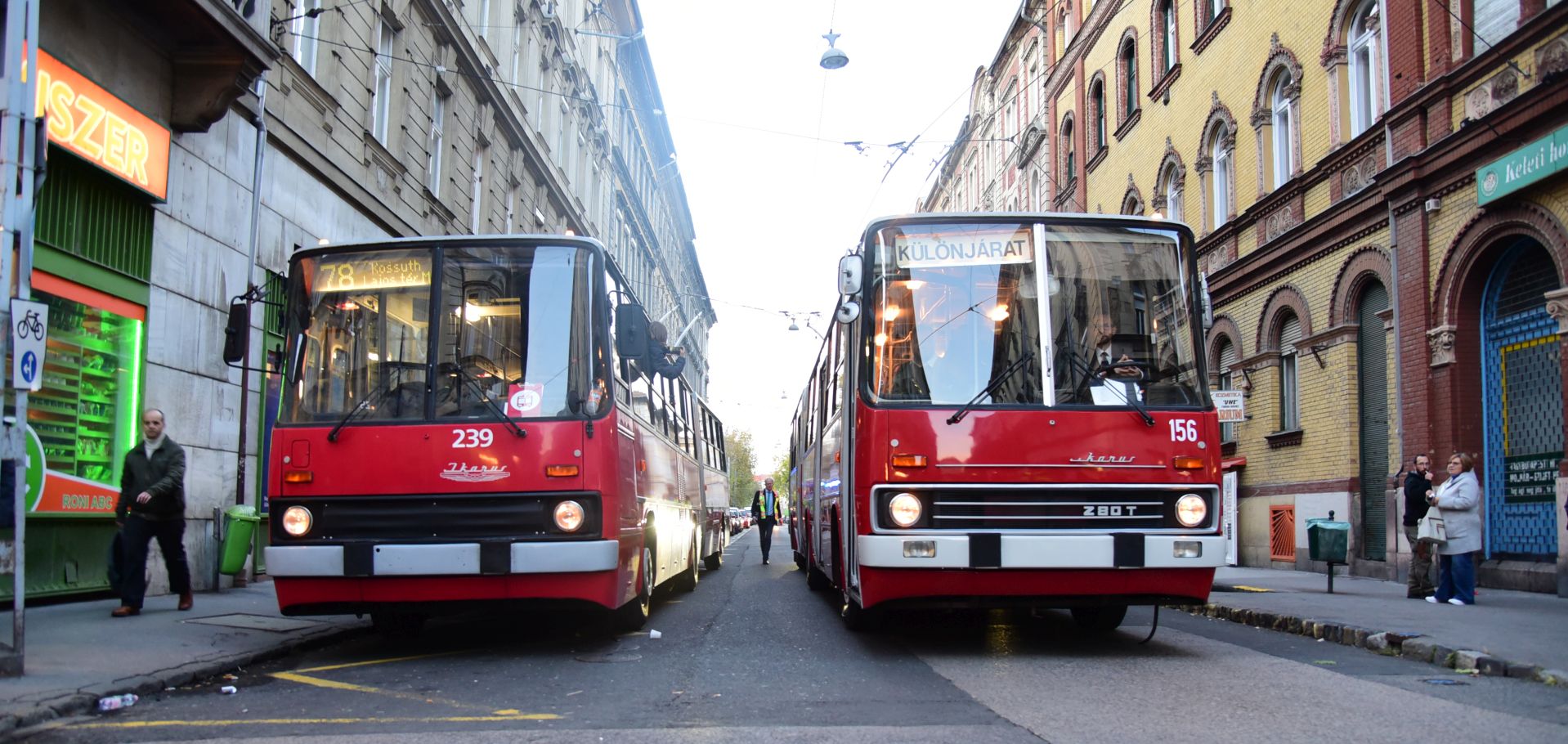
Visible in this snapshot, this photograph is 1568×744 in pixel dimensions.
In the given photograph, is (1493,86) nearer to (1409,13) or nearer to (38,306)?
(1409,13)

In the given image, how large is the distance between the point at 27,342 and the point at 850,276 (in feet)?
15.6

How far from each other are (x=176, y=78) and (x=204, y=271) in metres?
1.96

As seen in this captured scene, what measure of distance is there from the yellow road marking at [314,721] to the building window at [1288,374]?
16.2 metres

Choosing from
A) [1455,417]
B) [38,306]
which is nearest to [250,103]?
[38,306]

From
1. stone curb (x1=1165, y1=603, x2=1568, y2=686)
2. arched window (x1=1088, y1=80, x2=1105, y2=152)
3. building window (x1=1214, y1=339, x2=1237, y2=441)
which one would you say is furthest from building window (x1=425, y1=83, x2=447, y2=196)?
arched window (x1=1088, y1=80, x2=1105, y2=152)

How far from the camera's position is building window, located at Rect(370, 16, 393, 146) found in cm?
1823

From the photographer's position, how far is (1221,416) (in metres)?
15.7

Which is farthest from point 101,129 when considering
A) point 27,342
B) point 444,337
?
point 444,337

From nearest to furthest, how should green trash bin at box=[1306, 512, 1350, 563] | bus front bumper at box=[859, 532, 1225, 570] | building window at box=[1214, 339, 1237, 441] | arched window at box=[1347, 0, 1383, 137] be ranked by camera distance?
1. bus front bumper at box=[859, 532, 1225, 570]
2. green trash bin at box=[1306, 512, 1350, 563]
3. arched window at box=[1347, 0, 1383, 137]
4. building window at box=[1214, 339, 1237, 441]

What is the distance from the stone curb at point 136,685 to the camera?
223 inches

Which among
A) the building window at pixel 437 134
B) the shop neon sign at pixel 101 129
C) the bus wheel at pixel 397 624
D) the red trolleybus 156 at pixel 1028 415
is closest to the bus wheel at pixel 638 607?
the bus wheel at pixel 397 624

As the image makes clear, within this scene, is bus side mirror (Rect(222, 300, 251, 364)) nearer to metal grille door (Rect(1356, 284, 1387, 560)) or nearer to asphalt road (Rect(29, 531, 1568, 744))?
asphalt road (Rect(29, 531, 1568, 744))

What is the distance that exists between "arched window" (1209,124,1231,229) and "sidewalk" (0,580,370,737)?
16.9 meters

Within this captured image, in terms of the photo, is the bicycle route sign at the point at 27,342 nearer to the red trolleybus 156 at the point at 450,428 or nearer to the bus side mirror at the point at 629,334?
the red trolleybus 156 at the point at 450,428
